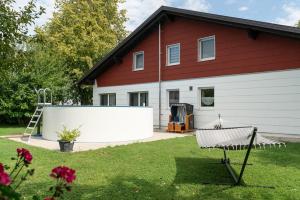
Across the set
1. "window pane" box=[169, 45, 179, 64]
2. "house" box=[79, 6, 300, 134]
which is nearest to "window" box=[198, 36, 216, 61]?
"house" box=[79, 6, 300, 134]

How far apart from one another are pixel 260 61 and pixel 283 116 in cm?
227

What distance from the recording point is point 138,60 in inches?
723

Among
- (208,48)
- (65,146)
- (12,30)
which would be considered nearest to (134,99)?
(208,48)

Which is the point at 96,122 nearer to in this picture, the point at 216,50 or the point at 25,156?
the point at 216,50

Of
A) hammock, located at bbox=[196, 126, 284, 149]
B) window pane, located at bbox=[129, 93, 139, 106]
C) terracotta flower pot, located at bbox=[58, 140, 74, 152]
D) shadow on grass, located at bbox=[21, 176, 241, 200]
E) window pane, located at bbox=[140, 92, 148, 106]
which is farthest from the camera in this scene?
window pane, located at bbox=[129, 93, 139, 106]

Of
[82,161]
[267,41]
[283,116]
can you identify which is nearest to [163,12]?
[267,41]

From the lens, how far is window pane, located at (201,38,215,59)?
14180 millimetres

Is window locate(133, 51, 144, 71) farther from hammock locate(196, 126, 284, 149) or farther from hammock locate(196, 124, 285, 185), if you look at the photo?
hammock locate(196, 124, 285, 185)

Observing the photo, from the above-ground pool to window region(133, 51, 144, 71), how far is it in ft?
21.3

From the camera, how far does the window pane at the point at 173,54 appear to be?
1593 centimetres

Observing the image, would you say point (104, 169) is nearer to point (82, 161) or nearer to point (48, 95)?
point (82, 161)

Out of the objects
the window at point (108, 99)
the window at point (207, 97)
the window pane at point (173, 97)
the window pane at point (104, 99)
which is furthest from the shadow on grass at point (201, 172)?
the window pane at point (104, 99)

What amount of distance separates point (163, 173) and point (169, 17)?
1170 centimetres

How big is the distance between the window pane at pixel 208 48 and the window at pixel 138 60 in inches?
170
